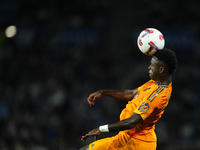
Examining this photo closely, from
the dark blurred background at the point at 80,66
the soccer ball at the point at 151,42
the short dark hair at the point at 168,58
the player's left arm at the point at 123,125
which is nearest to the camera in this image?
the player's left arm at the point at 123,125

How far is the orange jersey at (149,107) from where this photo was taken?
281 cm

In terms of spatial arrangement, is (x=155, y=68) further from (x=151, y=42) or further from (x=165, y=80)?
(x=151, y=42)

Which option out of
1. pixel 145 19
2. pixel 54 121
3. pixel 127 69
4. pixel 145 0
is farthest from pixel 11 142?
pixel 145 0

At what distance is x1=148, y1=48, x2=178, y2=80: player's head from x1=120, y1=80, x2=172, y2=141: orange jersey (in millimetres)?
152

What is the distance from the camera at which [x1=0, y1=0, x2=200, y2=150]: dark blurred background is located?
21.4ft

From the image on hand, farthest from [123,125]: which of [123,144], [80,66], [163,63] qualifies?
[80,66]

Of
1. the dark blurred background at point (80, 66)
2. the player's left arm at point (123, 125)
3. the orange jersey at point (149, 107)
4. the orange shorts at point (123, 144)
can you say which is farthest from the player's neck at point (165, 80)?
the dark blurred background at point (80, 66)

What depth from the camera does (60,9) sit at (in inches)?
347

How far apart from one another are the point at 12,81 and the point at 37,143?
2.06m

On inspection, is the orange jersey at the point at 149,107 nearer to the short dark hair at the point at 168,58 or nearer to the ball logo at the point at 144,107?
the ball logo at the point at 144,107

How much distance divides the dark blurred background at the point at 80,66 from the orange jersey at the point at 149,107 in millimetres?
3477

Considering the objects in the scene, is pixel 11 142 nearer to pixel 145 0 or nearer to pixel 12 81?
pixel 12 81

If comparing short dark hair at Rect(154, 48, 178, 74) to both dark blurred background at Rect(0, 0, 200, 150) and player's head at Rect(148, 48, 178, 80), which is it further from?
dark blurred background at Rect(0, 0, 200, 150)

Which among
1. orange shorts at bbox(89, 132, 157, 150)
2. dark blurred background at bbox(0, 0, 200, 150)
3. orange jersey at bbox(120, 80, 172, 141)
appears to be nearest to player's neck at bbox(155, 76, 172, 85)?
orange jersey at bbox(120, 80, 172, 141)
